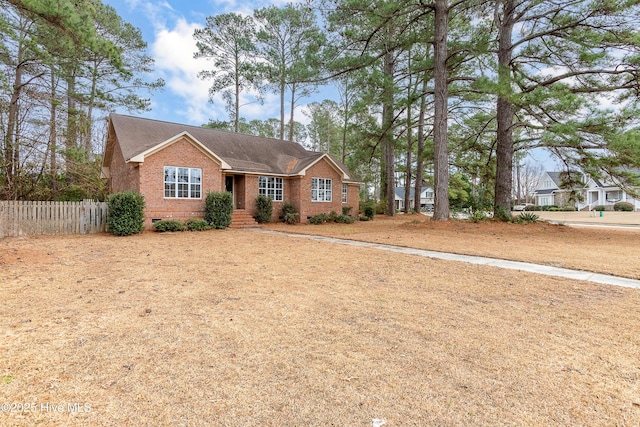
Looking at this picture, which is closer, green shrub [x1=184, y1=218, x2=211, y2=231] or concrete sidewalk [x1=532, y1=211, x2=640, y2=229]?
green shrub [x1=184, y1=218, x2=211, y2=231]

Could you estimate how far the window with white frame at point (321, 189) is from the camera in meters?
20.1

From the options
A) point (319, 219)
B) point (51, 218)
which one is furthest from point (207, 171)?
point (319, 219)

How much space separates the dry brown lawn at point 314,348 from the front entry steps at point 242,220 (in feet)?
33.4

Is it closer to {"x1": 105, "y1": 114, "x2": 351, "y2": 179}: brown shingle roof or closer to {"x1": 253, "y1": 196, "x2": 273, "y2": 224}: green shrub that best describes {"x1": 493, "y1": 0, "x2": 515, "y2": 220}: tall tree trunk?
{"x1": 105, "y1": 114, "x2": 351, "y2": 179}: brown shingle roof

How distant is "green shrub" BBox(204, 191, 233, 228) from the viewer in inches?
610

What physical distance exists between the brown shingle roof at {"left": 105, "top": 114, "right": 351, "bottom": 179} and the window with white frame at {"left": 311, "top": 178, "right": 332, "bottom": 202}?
54.9 inches

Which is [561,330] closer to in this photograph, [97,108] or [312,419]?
[312,419]

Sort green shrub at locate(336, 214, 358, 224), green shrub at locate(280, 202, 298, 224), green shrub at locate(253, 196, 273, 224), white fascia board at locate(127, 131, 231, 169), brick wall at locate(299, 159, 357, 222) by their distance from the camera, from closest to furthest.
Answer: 1. white fascia board at locate(127, 131, 231, 169)
2. green shrub at locate(253, 196, 273, 224)
3. green shrub at locate(280, 202, 298, 224)
4. brick wall at locate(299, 159, 357, 222)
5. green shrub at locate(336, 214, 358, 224)

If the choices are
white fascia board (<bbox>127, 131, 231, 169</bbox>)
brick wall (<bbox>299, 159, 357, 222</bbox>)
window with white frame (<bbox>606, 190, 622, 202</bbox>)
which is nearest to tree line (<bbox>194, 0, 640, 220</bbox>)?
brick wall (<bbox>299, 159, 357, 222</bbox>)

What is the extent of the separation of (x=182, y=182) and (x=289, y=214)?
20.3 feet

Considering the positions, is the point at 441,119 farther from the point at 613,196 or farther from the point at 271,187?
the point at 613,196

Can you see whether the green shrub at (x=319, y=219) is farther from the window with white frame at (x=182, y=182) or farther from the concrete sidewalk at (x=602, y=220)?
the concrete sidewalk at (x=602, y=220)

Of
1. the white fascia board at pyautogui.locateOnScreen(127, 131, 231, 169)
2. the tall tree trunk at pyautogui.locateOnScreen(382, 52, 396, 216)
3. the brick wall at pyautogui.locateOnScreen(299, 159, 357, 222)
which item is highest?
the tall tree trunk at pyautogui.locateOnScreen(382, 52, 396, 216)

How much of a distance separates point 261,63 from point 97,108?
12544 mm
